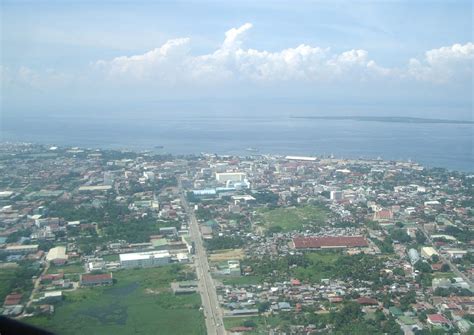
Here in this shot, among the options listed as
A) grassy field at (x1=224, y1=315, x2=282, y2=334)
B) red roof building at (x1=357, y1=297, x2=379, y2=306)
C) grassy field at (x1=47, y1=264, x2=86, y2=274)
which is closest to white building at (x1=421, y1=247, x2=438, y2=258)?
red roof building at (x1=357, y1=297, x2=379, y2=306)

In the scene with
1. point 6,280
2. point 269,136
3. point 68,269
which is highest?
point 269,136

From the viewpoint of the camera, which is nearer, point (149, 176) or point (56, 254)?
point (56, 254)

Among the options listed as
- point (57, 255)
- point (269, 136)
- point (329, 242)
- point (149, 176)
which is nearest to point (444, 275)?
point (329, 242)

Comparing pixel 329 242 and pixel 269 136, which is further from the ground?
pixel 269 136

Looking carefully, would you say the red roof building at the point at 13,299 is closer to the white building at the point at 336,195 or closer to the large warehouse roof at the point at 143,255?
the large warehouse roof at the point at 143,255

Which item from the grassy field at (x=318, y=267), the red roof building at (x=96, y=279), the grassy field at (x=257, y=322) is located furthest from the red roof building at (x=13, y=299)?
the grassy field at (x=318, y=267)

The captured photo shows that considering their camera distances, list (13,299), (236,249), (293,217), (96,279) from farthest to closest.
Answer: (293,217) < (236,249) < (96,279) < (13,299)

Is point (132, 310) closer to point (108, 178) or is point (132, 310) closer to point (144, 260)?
point (144, 260)

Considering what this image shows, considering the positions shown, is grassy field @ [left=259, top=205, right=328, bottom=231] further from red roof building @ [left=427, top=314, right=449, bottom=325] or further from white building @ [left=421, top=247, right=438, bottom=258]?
red roof building @ [left=427, top=314, right=449, bottom=325]
